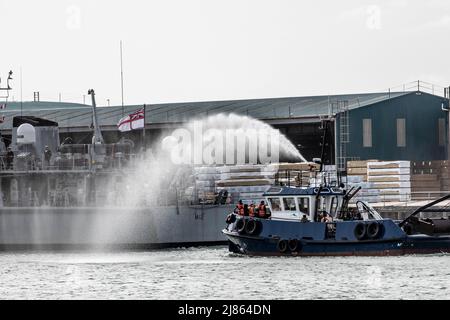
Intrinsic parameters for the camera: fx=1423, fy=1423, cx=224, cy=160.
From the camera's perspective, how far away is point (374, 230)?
7838 cm

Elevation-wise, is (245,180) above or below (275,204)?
above

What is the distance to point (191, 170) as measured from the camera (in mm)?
101438

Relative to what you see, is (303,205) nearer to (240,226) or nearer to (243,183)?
(240,226)

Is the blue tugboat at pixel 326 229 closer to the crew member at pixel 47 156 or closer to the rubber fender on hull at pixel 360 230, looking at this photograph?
the rubber fender on hull at pixel 360 230

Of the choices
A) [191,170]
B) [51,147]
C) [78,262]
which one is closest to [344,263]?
[78,262]

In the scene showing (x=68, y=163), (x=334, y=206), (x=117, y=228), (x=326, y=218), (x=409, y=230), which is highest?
(x=68, y=163)

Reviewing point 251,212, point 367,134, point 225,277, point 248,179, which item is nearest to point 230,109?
point 367,134

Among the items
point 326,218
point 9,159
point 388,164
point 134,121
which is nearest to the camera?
point 326,218

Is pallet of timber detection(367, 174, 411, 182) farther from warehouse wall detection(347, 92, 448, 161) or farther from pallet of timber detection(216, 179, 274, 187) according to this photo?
pallet of timber detection(216, 179, 274, 187)

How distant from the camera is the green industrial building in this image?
10731 cm

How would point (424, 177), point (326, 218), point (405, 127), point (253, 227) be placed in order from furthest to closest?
point (405, 127) < point (424, 177) < point (253, 227) < point (326, 218)

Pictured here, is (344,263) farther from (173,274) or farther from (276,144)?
(276,144)

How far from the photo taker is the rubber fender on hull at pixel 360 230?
7825 centimetres

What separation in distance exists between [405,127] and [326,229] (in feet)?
104
